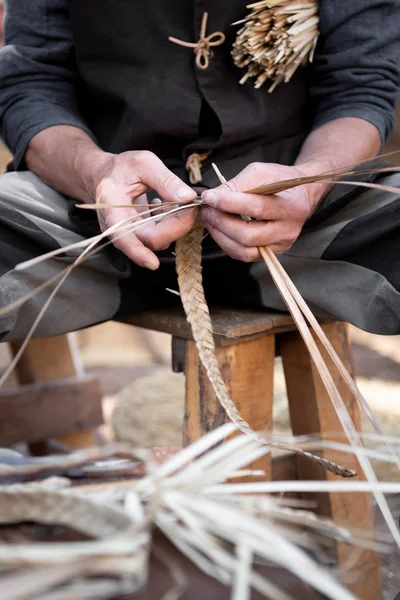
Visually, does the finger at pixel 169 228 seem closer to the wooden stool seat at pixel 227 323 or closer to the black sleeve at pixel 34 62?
the wooden stool seat at pixel 227 323

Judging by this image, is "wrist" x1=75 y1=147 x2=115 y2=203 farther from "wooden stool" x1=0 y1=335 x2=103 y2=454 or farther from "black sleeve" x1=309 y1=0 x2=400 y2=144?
"wooden stool" x1=0 y1=335 x2=103 y2=454

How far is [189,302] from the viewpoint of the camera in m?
0.96

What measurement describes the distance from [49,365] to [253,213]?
0.98m

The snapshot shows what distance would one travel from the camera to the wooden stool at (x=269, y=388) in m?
1.06

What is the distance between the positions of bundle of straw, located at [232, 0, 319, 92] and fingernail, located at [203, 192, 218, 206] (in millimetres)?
333

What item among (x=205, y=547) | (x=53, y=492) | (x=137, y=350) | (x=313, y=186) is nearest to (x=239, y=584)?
(x=205, y=547)

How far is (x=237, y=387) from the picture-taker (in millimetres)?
1057

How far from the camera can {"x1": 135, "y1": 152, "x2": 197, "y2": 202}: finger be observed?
0.90m

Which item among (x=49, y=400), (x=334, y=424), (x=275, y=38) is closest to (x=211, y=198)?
(x=275, y=38)

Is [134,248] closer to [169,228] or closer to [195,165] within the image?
[169,228]

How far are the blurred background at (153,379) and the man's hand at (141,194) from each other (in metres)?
1.01

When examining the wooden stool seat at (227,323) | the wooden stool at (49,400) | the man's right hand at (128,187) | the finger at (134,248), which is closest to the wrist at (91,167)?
the man's right hand at (128,187)

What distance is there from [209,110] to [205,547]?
847 mm

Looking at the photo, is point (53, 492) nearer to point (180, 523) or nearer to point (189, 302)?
point (180, 523)
